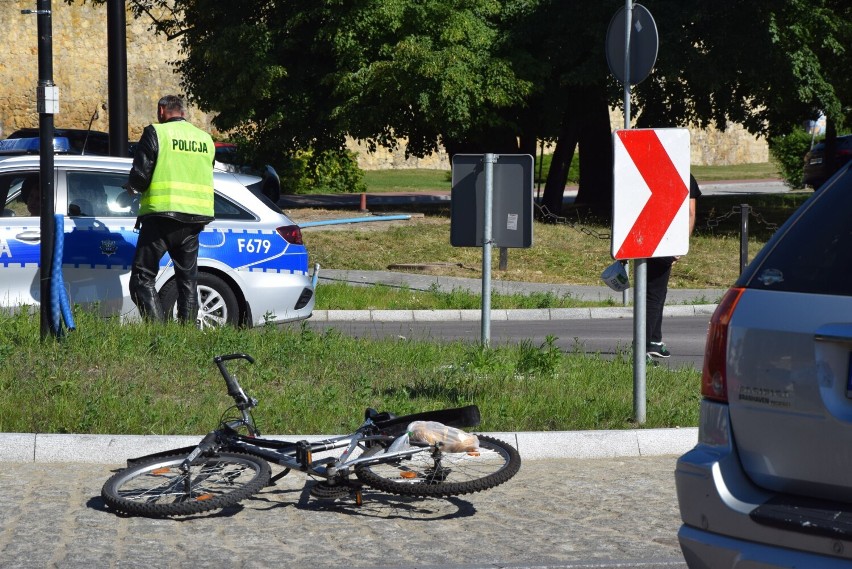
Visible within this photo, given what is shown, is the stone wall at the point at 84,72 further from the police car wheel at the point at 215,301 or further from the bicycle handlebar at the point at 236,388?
the bicycle handlebar at the point at 236,388

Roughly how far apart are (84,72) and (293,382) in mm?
44070

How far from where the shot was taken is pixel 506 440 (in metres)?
6.92

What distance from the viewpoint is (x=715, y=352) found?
3883mm

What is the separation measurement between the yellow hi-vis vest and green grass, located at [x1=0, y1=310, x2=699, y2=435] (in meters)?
0.93

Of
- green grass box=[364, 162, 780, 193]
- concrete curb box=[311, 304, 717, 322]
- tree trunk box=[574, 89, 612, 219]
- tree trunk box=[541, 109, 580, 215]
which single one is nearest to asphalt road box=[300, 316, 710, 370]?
concrete curb box=[311, 304, 717, 322]

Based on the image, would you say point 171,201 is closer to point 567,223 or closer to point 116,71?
point 116,71

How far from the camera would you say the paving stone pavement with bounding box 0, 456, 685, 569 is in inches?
199

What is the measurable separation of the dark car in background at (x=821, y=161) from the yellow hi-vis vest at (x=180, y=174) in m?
21.6

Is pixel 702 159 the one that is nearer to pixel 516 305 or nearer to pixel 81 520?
pixel 516 305

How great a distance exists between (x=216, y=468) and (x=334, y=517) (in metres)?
0.59

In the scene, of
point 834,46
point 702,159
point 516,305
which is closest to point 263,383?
point 516,305

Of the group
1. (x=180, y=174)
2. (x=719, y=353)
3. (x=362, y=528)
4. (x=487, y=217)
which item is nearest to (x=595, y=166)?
(x=180, y=174)

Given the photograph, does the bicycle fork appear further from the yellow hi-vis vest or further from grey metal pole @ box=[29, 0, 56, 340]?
the yellow hi-vis vest

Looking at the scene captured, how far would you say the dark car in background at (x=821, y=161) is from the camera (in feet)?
94.6
